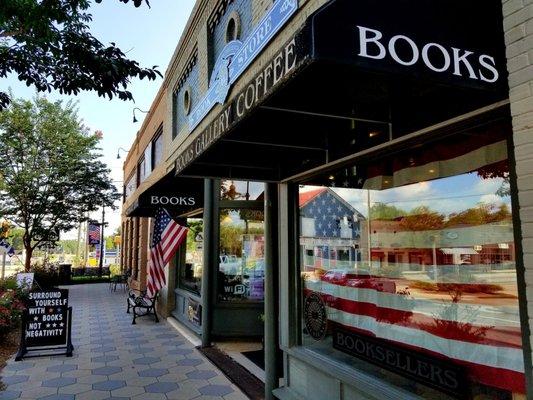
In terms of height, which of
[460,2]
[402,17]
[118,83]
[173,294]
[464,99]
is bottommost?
[173,294]

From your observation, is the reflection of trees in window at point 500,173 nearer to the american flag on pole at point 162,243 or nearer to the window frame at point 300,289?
the window frame at point 300,289

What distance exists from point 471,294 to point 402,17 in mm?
1942

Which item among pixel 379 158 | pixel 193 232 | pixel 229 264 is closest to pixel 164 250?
pixel 193 232

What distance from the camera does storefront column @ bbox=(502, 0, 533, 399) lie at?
2281 mm

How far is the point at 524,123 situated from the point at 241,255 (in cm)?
652

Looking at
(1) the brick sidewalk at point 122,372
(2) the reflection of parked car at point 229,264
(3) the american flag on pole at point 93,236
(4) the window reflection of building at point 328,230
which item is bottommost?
(1) the brick sidewalk at point 122,372

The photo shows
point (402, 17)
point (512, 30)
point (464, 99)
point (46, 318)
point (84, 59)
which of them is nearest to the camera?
point (402, 17)

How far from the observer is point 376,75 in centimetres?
223

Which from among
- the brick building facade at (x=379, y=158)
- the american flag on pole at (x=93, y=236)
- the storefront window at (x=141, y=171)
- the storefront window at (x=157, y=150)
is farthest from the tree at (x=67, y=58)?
the american flag on pole at (x=93, y=236)

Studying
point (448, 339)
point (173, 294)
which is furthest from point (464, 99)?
point (173, 294)

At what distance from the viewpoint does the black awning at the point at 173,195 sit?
9.30 m

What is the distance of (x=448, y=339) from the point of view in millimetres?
3068

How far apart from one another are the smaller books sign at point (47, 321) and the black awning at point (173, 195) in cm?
273

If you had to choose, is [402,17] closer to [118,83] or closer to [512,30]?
[512,30]
